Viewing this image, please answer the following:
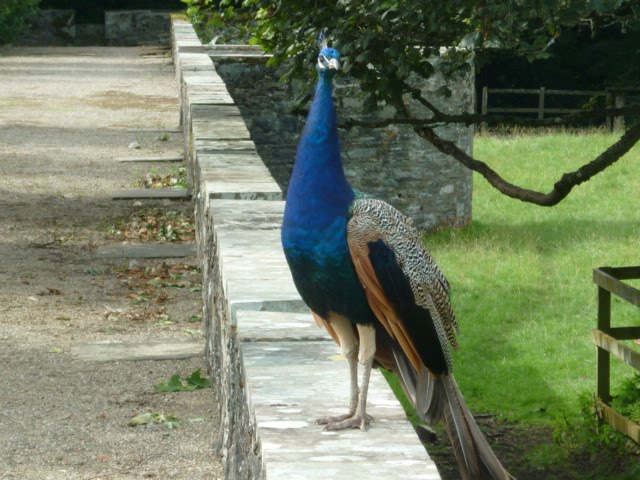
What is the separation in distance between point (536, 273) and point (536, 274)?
0.21 feet

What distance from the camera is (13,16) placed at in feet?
98.7

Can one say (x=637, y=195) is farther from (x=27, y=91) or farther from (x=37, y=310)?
(x=37, y=310)

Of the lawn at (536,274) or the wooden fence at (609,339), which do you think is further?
the lawn at (536,274)

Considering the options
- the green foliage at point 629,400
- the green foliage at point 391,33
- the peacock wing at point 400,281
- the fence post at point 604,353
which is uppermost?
the green foliage at point 391,33

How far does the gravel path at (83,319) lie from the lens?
5949mm

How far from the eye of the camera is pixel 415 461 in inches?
130

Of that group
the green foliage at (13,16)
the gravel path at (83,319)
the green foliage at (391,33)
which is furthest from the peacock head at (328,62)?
the green foliage at (13,16)

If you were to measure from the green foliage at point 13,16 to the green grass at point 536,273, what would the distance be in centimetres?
1167

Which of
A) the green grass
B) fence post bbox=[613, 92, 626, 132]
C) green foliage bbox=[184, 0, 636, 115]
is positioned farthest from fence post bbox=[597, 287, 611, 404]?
fence post bbox=[613, 92, 626, 132]

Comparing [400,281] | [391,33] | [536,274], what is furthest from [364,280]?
[536,274]

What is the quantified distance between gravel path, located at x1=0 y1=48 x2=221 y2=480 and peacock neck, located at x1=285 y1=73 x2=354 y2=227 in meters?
2.32

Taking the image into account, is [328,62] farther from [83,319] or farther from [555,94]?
[555,94]

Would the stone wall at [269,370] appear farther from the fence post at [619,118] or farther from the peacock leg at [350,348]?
the fence post at [619,118]

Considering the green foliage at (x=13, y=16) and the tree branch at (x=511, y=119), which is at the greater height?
the green foliage at (x=13, y=16)
